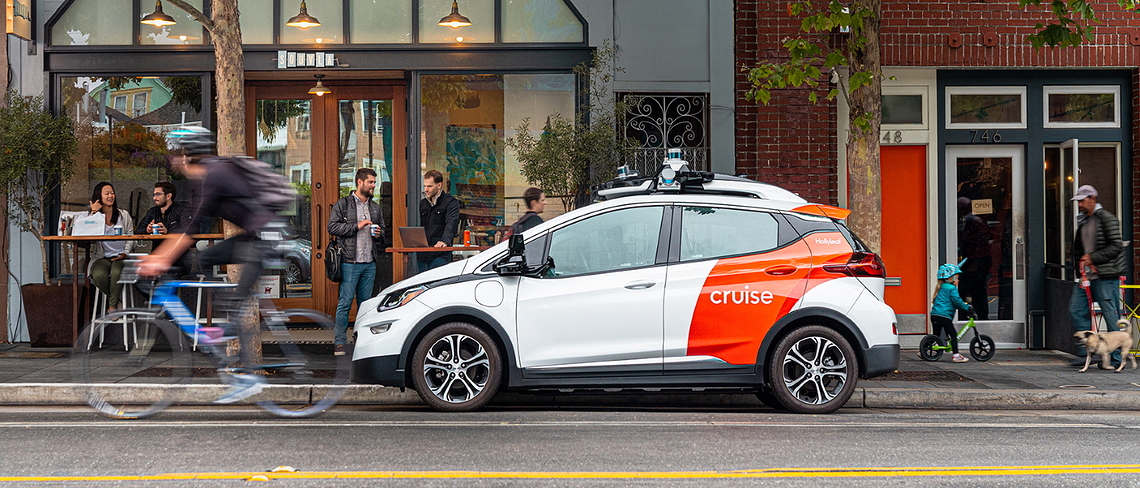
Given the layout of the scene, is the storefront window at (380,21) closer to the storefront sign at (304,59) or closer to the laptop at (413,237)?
the storefront sign at (304,59)

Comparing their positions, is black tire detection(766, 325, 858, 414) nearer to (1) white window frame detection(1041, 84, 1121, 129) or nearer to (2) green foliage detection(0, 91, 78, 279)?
(1) white window frame detection(1041, 84, 1121, 129)

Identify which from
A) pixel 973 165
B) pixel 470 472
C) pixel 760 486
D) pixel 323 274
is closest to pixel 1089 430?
pixel 760 486

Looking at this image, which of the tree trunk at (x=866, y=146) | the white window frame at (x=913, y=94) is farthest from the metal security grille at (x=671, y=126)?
the tree trunk at (x=866, y=146)

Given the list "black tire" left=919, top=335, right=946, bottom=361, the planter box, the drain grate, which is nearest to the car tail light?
the drain grate

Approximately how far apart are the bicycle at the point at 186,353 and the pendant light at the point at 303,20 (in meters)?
5.70

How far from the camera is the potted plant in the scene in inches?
432

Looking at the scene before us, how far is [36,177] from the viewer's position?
38.2 ft

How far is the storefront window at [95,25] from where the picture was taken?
11.9m

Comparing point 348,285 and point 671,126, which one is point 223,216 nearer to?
point 348,285

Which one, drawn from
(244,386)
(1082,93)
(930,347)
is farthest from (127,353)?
(1082,93)

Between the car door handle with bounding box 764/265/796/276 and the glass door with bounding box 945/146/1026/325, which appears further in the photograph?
the glass door with bounding box 945/146/1026/325

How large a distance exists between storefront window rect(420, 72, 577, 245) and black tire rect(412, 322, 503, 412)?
→ 4.79 metres

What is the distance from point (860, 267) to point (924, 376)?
2461mm

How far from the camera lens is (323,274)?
13.1 metres
